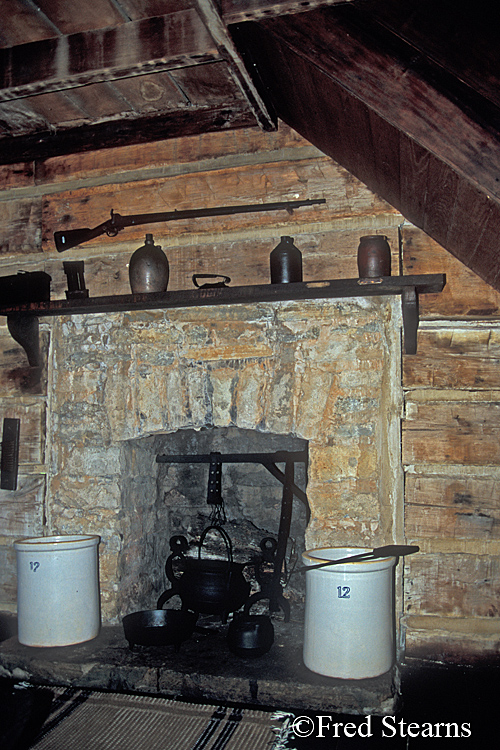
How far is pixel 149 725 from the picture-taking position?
6.45 feet

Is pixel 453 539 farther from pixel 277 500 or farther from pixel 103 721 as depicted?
pixel 103 721

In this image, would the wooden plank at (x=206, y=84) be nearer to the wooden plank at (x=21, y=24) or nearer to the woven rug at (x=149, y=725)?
the wooden plank at (x=21, y=24)

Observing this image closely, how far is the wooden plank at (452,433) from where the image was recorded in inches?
87.7

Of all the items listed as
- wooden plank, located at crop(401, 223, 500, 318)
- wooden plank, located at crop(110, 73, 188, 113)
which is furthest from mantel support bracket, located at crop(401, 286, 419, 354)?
wooden plank, located at crop(110, 73, 188, 113)

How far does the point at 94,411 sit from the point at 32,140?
142 centimetres

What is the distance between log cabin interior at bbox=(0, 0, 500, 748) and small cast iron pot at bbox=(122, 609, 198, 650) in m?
0.15

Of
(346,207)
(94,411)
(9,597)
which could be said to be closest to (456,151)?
(346,207)

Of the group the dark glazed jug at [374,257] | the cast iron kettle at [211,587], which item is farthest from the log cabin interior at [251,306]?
the cast iron kettle at [211,587]

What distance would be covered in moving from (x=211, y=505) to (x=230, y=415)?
0.72 meters

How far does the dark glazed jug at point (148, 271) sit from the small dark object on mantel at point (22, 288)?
0.52m

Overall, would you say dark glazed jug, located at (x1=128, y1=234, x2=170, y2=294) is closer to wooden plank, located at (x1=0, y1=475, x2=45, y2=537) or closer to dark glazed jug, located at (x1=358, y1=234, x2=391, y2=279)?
dark glazed jug, located at (x1=358, y1=234, x2=391, y2=279)

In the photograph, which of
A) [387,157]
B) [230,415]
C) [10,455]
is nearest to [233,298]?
[230,415]

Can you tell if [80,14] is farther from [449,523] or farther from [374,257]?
[449,523]

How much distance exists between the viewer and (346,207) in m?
2.44
